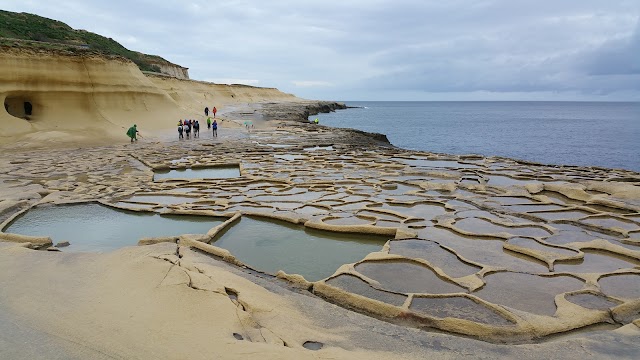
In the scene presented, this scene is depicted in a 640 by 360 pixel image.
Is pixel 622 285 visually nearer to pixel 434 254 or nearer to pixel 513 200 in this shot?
pixel 434 254

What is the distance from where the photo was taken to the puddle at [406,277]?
580cm

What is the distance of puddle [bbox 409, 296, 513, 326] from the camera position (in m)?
4.95

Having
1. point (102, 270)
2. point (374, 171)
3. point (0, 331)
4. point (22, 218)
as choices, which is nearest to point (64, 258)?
point (102, 270)

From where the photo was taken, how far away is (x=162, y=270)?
545 centimetres

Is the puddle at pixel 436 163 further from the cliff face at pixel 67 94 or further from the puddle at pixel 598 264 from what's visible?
the cliff face at pixel 67 94

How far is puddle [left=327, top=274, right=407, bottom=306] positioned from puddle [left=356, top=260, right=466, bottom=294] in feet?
0.75

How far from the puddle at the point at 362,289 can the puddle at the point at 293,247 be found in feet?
1.43

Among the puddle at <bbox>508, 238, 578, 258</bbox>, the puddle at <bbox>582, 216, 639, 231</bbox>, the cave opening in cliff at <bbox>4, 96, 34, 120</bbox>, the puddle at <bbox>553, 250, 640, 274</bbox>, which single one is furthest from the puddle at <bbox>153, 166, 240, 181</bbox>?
the cave opening in cliff at <bbox>4, 96, 34, 120</bbox>

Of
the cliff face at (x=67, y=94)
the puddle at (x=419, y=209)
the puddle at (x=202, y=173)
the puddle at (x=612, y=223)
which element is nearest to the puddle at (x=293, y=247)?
the puddle at (x=419, y=209)

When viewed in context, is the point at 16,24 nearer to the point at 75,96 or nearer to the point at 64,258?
the point at 75,96

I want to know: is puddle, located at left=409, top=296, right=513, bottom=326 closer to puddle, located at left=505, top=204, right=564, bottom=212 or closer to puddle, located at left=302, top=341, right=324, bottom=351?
puddle, located at left=302, top=341, right=324, bottom=351

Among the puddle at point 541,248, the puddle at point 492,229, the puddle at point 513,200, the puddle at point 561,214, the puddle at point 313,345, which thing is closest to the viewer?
the puddle at point 313,345

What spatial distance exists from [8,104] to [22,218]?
16.0 m

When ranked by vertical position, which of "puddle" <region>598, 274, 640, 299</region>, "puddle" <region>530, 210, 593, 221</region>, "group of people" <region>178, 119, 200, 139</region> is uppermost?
"group of people" <region>178, 119, 200, 139</region>
